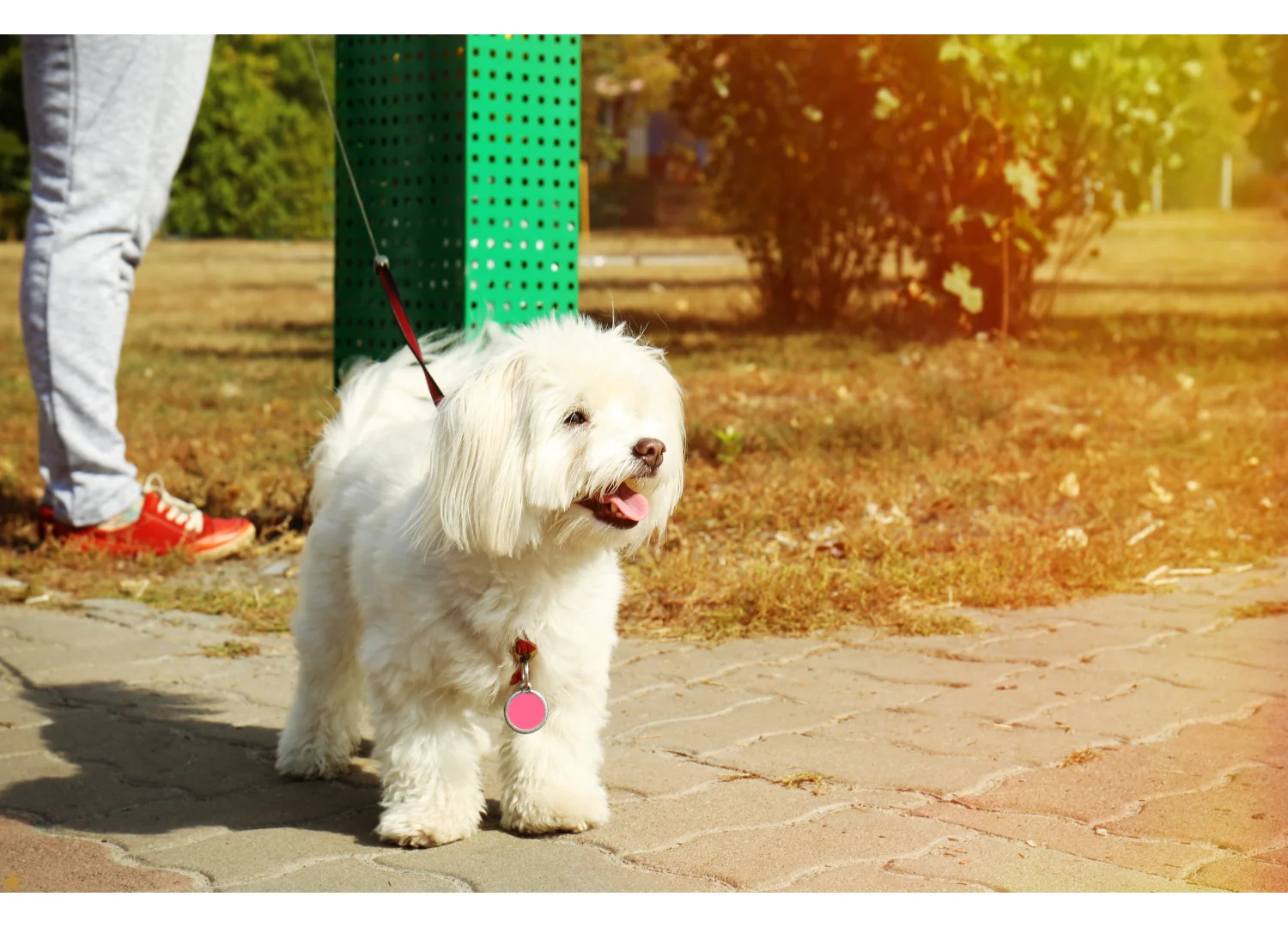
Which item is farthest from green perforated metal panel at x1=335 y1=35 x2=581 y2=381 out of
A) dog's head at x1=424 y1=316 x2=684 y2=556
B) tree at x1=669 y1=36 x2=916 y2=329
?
tree at x1=669 y1=36 x2=916 y2=329

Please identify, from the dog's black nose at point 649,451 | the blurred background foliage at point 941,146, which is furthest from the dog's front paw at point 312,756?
the blurred background foliage at point 941,146

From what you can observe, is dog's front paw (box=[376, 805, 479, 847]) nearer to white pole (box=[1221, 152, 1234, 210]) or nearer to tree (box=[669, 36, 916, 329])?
tree (box=[669, 36, 916, 329])

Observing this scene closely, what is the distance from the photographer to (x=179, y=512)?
527 cm

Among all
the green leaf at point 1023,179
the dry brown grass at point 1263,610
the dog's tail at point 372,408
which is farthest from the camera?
the green leaf at point 1023,179

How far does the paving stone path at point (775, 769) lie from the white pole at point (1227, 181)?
15.7 metres

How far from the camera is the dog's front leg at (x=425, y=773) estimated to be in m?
2.80

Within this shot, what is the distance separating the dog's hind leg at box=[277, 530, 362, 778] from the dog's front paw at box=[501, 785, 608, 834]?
565 mm

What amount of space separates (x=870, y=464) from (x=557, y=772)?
3676 mm

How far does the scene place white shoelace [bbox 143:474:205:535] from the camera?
17.2 feet

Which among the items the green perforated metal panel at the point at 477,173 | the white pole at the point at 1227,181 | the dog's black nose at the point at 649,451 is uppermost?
the white pole at the point at 1227,181

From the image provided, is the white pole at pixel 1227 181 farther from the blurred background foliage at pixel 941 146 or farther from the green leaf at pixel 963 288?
the green leaf at pixel 963 288

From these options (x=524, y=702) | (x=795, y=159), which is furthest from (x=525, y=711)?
(x=795, y=159)

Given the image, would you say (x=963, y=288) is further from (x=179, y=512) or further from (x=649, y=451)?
(x=649, y=451)
